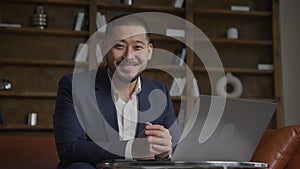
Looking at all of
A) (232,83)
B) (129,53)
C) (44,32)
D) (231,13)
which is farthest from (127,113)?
(231,13)

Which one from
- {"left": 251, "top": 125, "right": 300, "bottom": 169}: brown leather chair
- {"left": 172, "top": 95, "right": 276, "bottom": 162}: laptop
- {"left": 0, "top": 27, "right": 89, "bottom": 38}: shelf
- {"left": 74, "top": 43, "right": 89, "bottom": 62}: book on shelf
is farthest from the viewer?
{"left": 74, "top": 43, "right": 89, "bottom": 62}: book on shelf

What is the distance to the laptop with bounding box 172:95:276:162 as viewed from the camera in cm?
150

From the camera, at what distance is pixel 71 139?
75.5 inches

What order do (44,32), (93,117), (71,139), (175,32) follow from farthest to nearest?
1. (175,32)
2. (44,32)
3. (93,117)
4. (71,139)

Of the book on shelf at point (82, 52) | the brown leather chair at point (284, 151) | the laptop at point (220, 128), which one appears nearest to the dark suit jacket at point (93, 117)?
Result: the laptop at point (220, 128)

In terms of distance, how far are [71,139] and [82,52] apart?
2.52 metres

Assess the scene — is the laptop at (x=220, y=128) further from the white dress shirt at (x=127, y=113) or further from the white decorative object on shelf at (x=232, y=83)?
the white decorative object on shelf at (x=232, y=83)

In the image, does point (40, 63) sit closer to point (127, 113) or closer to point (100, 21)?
point (100, 21)

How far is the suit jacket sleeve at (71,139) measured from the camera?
179cm

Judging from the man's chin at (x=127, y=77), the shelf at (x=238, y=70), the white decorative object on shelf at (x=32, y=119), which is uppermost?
the man's chin at (x=127, y=77)

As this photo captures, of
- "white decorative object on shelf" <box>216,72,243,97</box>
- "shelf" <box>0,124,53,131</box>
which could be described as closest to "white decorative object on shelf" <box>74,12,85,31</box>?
"shelf" <box>0,124,53,131</box>

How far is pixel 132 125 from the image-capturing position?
7.27 ft

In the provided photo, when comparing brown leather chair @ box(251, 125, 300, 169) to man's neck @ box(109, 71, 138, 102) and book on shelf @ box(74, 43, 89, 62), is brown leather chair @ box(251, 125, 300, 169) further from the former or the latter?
book on shelf @ box(74, 43, 89, 62)

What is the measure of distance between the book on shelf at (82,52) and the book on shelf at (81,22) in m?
0.15
